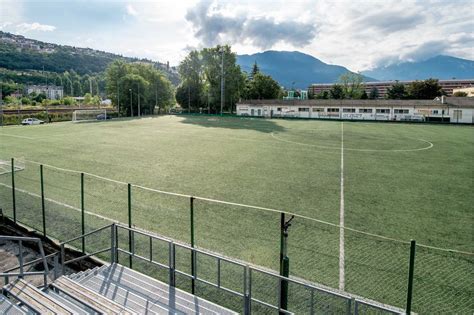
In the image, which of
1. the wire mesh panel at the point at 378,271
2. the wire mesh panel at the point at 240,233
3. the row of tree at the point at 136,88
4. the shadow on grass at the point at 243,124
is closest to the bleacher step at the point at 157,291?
the wire mesh panel at the point at 240,233

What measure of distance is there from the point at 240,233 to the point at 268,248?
106 centimetres

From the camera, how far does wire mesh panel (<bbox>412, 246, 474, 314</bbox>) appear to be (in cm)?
559

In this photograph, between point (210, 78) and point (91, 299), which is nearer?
point (91, 299)

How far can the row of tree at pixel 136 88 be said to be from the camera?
67938 mm

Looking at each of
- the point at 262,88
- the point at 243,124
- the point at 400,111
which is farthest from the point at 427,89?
the point at 243,124

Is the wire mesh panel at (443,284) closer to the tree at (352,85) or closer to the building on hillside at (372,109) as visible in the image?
the building on hillside at (372,109)

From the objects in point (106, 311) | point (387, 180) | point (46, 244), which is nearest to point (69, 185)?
point (46, 244)

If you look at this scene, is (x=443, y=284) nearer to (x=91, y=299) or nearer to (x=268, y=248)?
(x=268, y=248)

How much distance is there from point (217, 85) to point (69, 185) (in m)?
67.5

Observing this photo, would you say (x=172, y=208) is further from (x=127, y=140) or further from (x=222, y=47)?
(x=222, y=47)

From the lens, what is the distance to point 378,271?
6418mm

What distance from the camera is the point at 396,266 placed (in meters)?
6.59

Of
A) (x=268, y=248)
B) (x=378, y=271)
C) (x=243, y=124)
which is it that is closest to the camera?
(x=378, y=271)

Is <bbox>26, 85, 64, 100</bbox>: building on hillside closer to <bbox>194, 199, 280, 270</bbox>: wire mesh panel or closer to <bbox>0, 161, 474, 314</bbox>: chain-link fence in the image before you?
<bbox>0, 161, 474, 314</bbox>: chain-link fence
